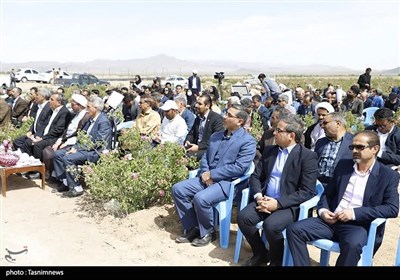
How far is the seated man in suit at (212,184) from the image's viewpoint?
4406 millimetres

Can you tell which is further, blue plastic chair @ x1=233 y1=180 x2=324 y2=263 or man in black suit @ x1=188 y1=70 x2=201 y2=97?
man in black suit @ x1=188 y1=70 x2=201 y2=97

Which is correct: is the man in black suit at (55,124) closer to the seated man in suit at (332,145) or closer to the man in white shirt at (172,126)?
the man in white shirt at (172,126)

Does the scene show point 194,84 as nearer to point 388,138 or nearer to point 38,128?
point 38,128

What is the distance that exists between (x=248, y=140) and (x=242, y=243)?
1.07 metres

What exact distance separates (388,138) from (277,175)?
80.1 inches

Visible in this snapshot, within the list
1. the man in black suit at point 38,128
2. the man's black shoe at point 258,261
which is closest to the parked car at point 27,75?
the man in black suit at point 38,128

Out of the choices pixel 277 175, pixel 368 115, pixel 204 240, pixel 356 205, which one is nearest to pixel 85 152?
pixel 204 240

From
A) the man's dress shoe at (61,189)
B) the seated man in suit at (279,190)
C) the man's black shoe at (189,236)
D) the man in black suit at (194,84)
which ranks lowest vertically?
the man's dress shoe at (61,189)

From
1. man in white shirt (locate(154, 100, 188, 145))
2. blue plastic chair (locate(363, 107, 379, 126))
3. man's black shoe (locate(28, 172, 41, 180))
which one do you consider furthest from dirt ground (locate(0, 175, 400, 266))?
blue plastic chair (locate(363, 107, 379, 126))

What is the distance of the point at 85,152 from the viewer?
6.41 meters

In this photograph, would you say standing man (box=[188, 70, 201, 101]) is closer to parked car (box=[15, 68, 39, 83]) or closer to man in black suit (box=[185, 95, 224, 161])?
man in black suit (box=[185, 95, 224, 161])

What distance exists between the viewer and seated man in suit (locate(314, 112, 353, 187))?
4.47 meters

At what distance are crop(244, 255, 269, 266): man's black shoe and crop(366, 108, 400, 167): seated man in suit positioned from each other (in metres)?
2.16

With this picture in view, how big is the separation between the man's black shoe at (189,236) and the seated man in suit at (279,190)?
71 centimetres
